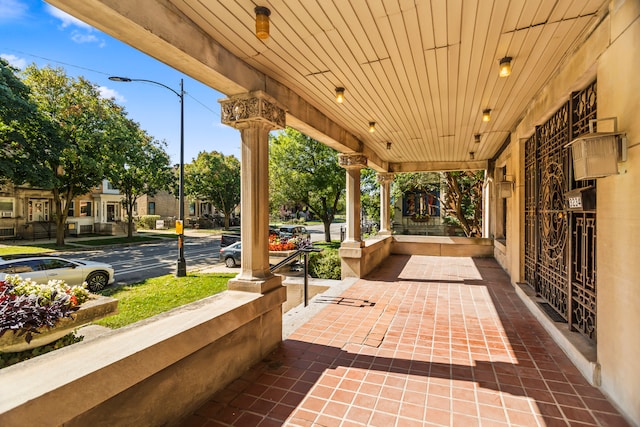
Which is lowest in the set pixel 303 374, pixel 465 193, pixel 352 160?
pixel 303 374

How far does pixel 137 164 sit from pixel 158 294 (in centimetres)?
1443

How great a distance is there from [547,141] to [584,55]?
1.82 m

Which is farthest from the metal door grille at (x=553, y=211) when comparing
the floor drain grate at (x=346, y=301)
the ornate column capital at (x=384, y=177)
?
the ornate column capital at (x=384, y=177)

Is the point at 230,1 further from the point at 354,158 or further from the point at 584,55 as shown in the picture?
the point at 354,158

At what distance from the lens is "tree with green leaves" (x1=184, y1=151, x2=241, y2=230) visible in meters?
29.7

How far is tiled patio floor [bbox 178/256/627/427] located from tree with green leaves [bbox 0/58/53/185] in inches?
619

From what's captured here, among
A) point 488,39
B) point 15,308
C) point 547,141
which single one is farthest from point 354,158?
point 15,308

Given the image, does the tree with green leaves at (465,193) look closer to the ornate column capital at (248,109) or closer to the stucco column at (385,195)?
the stucco column at (385,195)

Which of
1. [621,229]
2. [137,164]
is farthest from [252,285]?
[137,164]

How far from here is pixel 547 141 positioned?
4473 mm

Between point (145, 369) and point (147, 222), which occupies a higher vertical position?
point (147, 222)

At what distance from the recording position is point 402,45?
3047 mm

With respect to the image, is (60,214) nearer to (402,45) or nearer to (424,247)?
(424,247)

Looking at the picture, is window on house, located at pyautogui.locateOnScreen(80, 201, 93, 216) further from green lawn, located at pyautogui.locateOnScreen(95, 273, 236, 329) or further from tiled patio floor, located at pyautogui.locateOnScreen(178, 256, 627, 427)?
tiled patio floor, located at pyautogui.locateOnScreen(178, 256, 627, 427)
